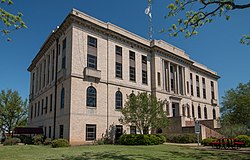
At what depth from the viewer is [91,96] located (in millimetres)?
28969

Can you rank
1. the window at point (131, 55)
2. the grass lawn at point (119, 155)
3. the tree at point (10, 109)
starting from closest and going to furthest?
1. the grass lawn at point (119, 155)
2. the window at point (131, 55)
3. the tree at point (10, 109)

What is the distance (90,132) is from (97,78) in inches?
270

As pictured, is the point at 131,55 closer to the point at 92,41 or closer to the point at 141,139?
the point at 92,41

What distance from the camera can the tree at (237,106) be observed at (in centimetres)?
4459

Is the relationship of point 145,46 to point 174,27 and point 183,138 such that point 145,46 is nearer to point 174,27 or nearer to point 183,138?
point 183,138

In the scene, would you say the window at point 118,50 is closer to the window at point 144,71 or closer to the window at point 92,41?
the window at point 92,41

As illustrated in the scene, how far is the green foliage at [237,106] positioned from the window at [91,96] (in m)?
27.6

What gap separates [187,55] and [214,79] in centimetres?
1549

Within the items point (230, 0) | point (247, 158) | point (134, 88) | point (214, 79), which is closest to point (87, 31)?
point (134, 88)

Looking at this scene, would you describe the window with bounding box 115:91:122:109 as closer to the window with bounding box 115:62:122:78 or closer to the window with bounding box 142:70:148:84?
the window with bounding box 115:62:122:78

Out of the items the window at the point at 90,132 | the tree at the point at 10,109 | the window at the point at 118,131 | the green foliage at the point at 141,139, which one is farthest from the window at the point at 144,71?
the tree at the point at 10,109

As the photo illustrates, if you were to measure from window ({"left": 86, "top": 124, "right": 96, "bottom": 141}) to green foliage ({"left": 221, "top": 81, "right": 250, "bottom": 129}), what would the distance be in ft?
90.2

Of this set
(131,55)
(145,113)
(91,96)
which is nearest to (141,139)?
(145,113)

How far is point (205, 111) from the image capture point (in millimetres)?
51375
